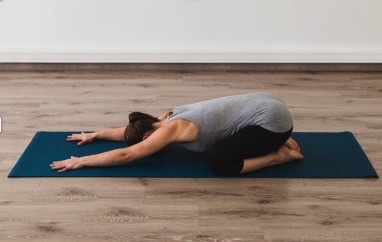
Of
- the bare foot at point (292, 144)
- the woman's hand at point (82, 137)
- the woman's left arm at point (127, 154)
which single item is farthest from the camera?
the woman's hand at point (82, 137)

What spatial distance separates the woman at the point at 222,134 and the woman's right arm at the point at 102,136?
253mm

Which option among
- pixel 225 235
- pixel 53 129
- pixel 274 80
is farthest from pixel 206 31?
pixel 225 235

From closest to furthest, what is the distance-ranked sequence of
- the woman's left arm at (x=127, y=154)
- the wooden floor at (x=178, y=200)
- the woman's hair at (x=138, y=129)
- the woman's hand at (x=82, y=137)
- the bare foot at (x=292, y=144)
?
1. the wooden floor at (x=178, y=200)
2. the woman's left arm at (x=127, y=154)
3. the woman's hair at (x=138, y=129)
4. the bare foot at (x=292, y=144)
5. the woman's hand at (x=82, y=137)

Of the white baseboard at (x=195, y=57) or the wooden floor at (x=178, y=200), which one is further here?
the white baseboard at (x=195, y=57)

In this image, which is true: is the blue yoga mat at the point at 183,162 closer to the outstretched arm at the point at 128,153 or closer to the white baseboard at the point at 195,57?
the outstretched arm at the point at 128,153

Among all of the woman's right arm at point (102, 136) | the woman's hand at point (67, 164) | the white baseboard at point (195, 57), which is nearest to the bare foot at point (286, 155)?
the woman's right arm at point (102, 136)

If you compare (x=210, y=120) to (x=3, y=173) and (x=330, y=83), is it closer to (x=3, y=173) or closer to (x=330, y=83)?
(x=3, y=173)

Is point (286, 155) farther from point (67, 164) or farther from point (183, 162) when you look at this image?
point (67, 164)

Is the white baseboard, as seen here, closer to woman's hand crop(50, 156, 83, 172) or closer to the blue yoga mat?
the blue yoga mat

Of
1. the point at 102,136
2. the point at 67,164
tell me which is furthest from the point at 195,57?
the point at 67,164

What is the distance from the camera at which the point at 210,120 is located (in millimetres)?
2525

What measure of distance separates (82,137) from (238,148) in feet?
3.11

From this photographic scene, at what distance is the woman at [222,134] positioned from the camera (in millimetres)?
2498

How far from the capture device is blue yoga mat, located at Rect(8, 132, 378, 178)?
8.40 ft
